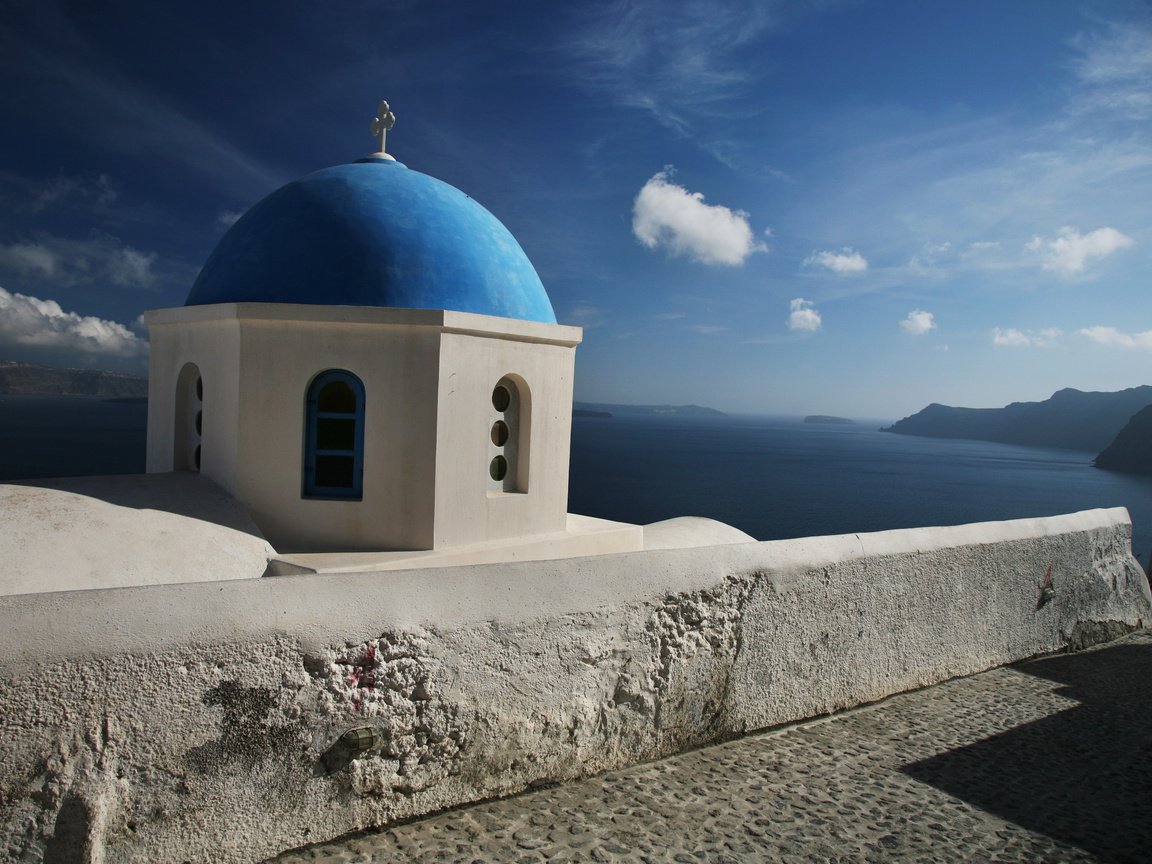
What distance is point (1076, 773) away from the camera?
12.7ft

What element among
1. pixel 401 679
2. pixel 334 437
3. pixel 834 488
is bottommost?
pixel 834 488

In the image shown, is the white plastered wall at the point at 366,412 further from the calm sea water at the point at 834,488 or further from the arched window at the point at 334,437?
the calm sea water at the point at 834,488

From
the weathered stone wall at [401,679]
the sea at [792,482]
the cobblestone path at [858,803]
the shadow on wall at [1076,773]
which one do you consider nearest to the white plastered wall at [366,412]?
the weathered stone wall at [401,679]

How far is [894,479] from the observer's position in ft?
238

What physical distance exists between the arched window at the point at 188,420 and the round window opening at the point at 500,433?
249 centimetres

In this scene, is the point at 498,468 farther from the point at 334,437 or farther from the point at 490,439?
the point at 334,437

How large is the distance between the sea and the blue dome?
2916 centimetres

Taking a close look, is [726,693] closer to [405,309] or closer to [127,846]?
[127,846]

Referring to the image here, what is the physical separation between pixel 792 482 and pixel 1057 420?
267 ft

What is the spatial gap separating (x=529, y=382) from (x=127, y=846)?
488cm

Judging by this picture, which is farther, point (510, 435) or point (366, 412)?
point (510, 435)

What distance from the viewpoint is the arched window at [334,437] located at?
627 centimetres

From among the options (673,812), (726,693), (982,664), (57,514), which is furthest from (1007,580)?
(57,514)

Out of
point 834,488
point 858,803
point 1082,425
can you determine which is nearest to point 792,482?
point 834,488
